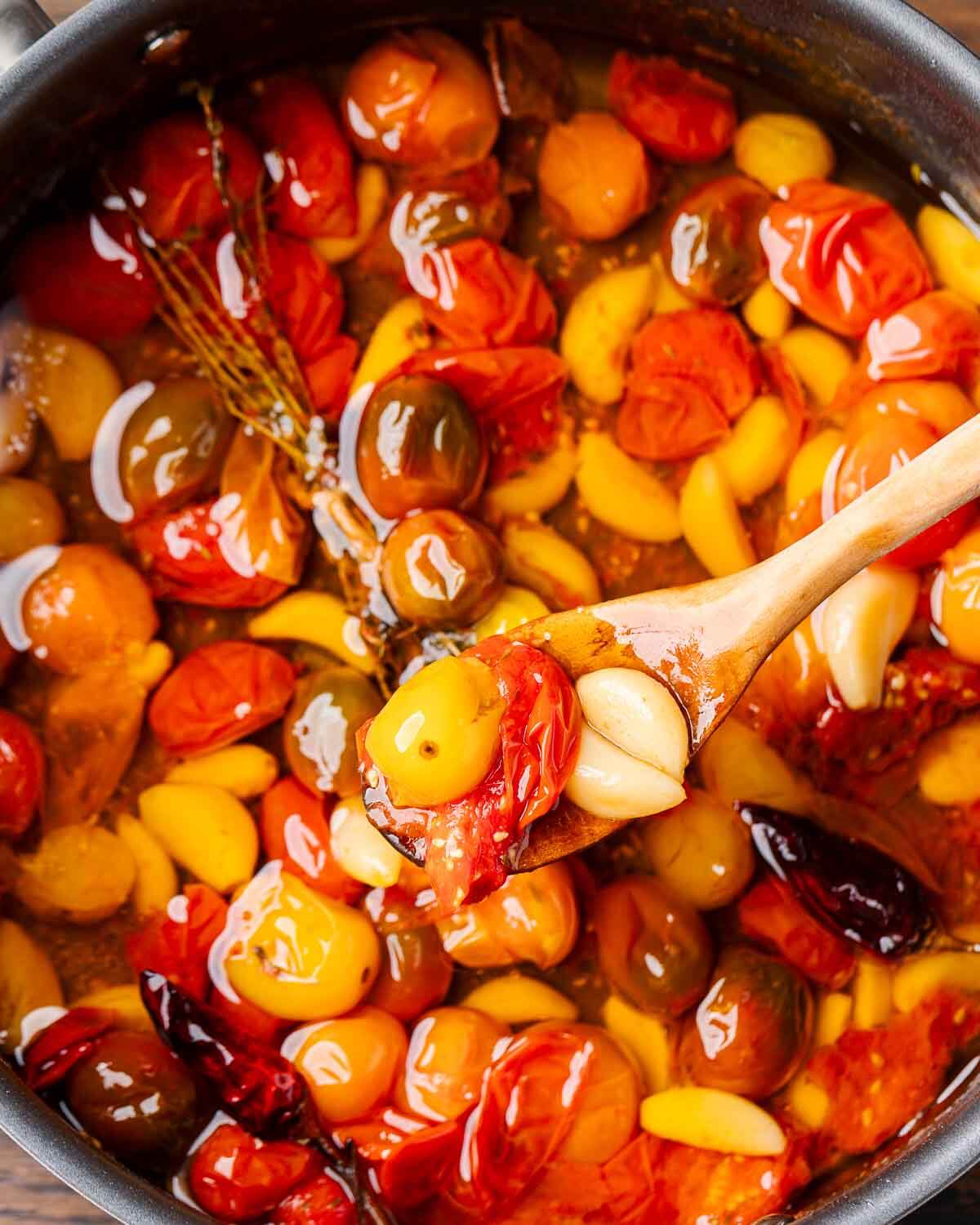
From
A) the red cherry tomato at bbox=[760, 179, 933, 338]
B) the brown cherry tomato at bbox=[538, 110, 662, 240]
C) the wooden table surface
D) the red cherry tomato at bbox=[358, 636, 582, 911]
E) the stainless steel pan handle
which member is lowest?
the wooden table surface

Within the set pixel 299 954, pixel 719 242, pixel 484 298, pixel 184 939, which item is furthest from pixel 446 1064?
pixel 719 242

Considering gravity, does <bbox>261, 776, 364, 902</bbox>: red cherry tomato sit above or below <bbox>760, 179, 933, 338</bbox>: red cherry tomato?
below

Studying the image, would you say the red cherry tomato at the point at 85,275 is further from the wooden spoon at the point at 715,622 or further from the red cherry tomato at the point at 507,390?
the wooden spoon at the point at 715,622

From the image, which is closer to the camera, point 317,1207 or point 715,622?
point 715,622

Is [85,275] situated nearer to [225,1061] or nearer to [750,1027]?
[225,1061]

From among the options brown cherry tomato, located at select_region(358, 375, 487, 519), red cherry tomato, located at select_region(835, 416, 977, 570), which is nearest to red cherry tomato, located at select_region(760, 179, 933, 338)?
red cherry tomato, located at select_region(835, 416, 977, 570)

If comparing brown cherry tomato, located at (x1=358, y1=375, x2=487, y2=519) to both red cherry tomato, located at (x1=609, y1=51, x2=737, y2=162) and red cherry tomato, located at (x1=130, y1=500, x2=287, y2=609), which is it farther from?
red cherry tomato, located at (x1=609, y1=51, x2=737, y2=162)

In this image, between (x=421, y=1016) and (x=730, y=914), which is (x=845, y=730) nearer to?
(x=730, y=914)
